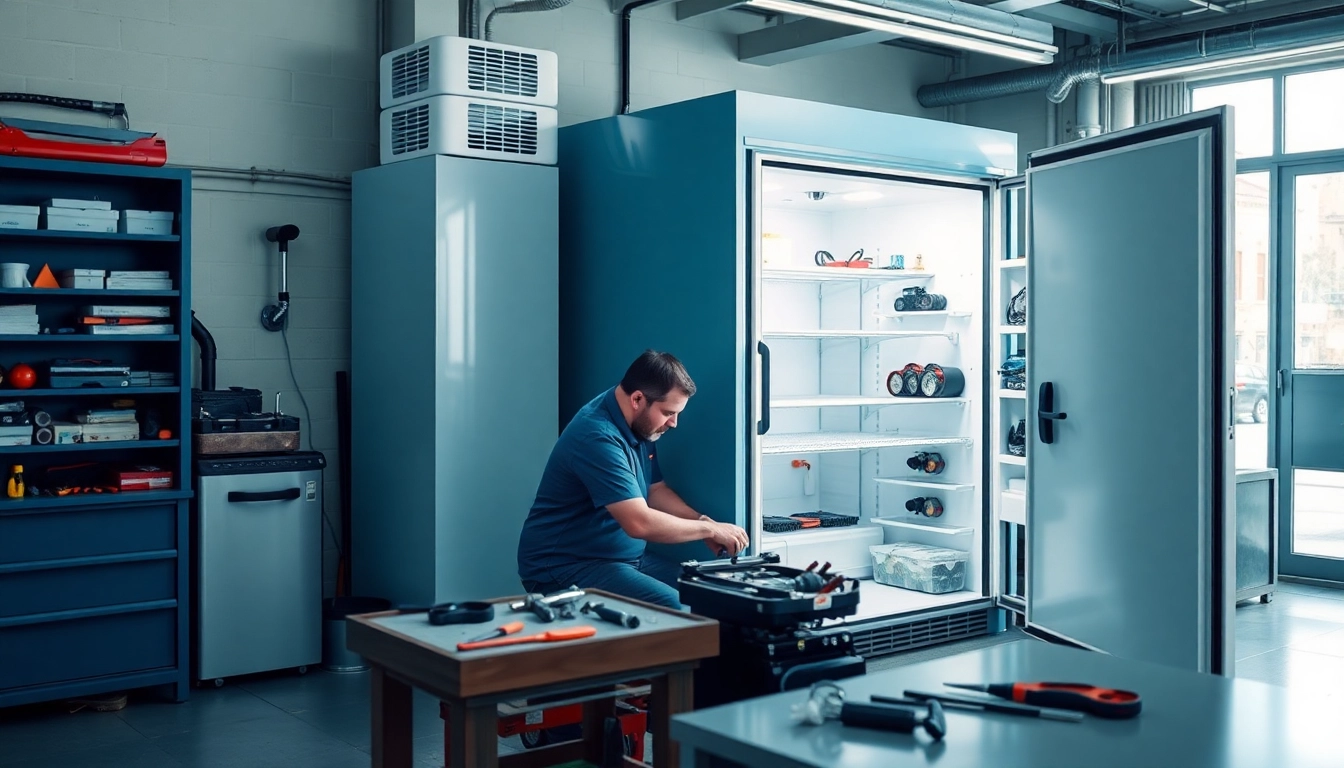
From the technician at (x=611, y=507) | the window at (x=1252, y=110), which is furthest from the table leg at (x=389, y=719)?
the window at (x=1252, y=110)

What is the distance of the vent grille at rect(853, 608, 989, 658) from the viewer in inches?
208

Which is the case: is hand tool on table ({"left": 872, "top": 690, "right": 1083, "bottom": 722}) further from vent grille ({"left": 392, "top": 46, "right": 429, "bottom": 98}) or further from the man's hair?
vent grille ({"left": 392, "top": 46, "right": 429, "bottom": 98})

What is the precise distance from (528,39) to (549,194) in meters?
1.16

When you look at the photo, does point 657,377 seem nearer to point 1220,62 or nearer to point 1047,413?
point 1047,413

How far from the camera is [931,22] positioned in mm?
5605

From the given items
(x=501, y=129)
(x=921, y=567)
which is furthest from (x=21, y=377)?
(x=921, y=567)

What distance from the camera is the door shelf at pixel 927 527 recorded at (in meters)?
5.94

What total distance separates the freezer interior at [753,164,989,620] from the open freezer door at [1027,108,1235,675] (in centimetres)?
68

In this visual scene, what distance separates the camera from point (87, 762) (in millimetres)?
3967

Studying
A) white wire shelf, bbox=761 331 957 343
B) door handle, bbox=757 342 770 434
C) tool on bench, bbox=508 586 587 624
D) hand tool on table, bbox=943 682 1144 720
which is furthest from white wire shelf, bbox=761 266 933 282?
hand tool on table, bbox=943 682 1144 720

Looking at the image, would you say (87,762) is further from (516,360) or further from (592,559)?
(516,360)

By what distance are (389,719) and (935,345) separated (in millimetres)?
3939

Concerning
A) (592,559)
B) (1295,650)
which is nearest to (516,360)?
(592,559)

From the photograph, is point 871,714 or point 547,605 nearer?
point 871,714
